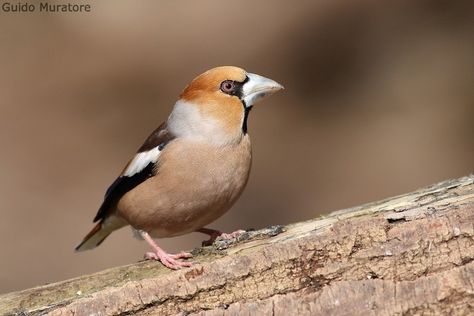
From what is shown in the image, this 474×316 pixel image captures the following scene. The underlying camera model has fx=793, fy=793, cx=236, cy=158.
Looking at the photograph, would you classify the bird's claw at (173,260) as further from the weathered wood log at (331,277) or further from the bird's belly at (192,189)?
the bird's belly at (192,189)

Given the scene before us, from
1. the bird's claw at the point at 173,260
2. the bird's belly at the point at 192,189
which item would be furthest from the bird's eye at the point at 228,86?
the bird's claw at the point at 173,260

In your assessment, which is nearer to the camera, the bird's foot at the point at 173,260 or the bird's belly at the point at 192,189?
the bird's foot at the point at 173,260

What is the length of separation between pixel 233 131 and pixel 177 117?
438 millimetres

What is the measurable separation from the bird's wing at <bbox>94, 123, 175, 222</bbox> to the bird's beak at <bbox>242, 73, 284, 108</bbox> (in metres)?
0.58

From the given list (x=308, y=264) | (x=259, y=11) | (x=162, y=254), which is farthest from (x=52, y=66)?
(x=308, y=264)

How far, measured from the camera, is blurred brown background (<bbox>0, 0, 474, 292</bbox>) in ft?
32.8

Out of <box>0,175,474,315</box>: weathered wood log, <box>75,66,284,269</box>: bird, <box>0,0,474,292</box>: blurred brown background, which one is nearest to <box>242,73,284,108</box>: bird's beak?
<box>75,66,284,269</box>: bird

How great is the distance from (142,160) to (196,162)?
1.67 feet

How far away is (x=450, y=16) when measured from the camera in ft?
34.8

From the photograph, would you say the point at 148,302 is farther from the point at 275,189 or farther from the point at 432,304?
the point at 275,189

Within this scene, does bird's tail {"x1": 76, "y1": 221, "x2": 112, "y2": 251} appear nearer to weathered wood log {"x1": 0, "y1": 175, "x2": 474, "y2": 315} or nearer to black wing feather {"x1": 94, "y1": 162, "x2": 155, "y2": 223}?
black wing feather {"x1": 94, "y1": 162, "x2": 155, "y2": 223}

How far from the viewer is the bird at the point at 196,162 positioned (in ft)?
17.0

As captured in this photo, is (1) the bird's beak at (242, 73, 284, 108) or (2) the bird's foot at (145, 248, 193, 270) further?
(1) the bird's beak at (242, 73, 284, 108)

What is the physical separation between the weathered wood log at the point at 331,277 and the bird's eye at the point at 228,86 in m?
1.58
